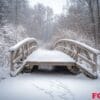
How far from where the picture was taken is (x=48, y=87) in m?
5.84

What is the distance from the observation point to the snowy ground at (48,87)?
16.9 ft

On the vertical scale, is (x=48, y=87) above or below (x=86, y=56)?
below

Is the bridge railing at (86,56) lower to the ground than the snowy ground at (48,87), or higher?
higher

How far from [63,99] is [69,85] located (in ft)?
3.88

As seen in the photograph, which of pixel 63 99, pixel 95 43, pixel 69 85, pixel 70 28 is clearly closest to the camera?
pixel 63 99

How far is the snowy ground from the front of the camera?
5.14 m

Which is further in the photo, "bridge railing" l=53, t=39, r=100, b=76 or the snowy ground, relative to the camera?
"bridge railing" l=53, t=39, r=100, b=76

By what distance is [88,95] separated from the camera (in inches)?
207

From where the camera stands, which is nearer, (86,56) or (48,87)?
(48,87)

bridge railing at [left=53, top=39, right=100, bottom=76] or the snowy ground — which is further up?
bridge railing at [left=53, top=39, right=100, bottom=76]

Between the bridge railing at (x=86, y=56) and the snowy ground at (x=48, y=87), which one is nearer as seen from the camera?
the snowy ground at (x=48, y=87)

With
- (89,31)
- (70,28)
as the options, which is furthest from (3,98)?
(70,28)

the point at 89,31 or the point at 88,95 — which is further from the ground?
the point at 89,31

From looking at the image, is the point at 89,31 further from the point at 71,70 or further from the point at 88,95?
the point at 88,95
